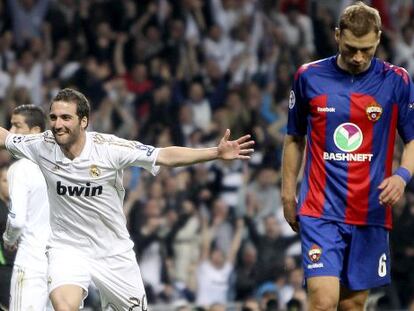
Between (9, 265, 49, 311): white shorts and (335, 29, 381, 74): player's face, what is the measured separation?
3.32 metres

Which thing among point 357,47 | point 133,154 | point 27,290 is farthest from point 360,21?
point 27,290

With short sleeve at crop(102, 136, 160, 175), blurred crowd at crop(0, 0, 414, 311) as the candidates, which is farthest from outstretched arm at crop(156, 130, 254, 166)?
blurred crowd at crop(0, 0, 414, 311)

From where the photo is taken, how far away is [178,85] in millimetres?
19188

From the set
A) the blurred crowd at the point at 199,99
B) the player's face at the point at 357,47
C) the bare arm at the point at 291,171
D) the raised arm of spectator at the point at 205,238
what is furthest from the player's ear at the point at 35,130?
the raised arm of spectator at the point at 205,238

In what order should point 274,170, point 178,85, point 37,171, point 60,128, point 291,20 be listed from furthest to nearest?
1. point 291,20
2. point 178,85
3. point 274,170
4. point 37,171
5. point 60,128

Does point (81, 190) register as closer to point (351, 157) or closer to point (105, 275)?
point (105, 275)

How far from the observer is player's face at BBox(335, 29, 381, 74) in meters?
8.53

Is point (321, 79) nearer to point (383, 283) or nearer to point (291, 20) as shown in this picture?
point (383, 283)

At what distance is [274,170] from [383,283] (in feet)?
28.4

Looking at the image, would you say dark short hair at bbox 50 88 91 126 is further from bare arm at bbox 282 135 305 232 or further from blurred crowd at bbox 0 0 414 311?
blurred crowd at bbox 0 0 414 311

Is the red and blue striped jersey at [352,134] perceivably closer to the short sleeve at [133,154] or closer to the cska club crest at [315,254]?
the cska club crest at [315,254]

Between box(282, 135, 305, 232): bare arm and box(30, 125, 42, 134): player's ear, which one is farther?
box(30, 125, 42, 134): player's ear

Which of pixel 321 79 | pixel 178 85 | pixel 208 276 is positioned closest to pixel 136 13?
pixel 178 85

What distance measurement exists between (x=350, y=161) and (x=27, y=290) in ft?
10.2
